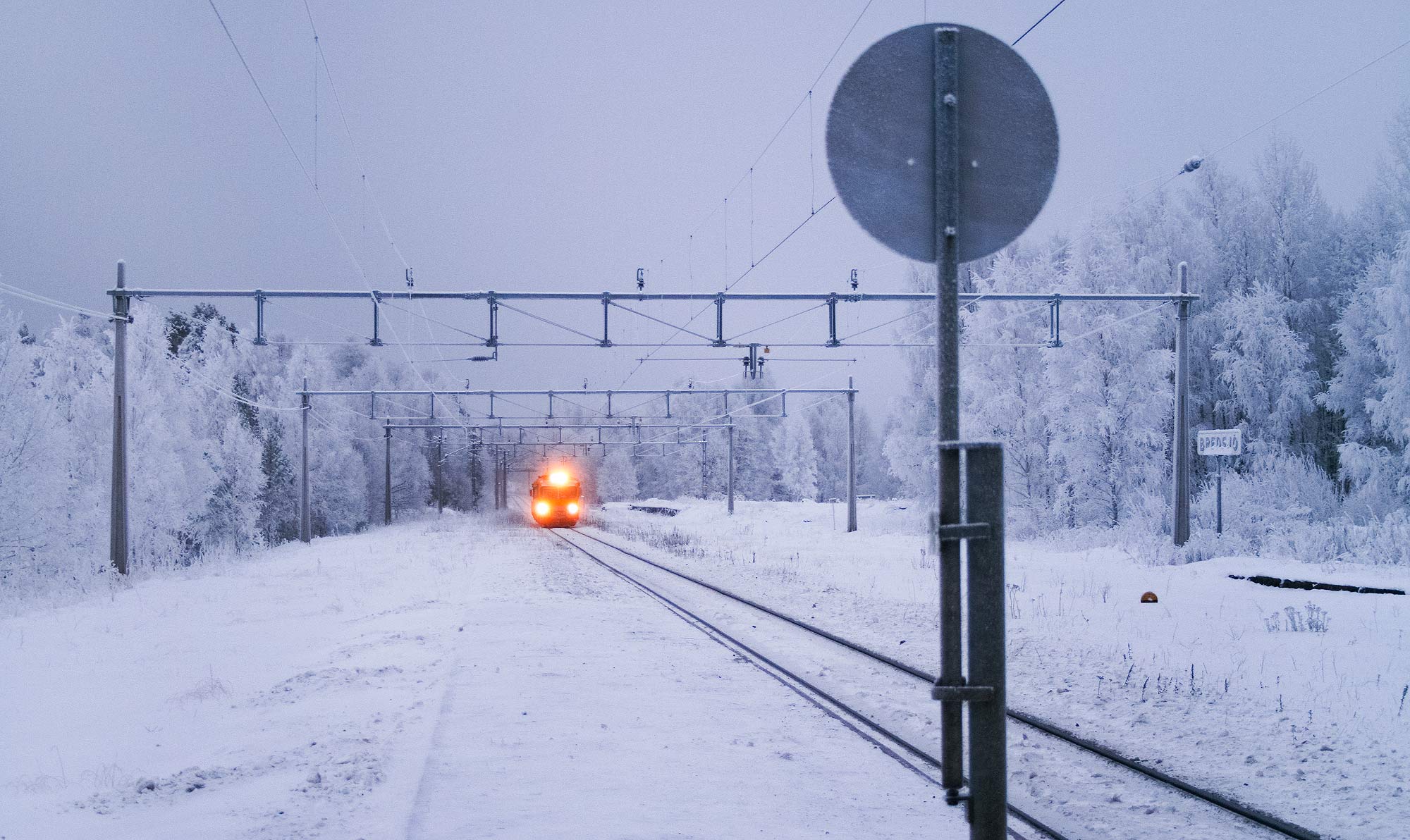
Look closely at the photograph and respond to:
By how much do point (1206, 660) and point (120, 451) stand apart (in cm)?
2115

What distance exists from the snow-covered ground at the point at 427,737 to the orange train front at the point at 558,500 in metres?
33.5

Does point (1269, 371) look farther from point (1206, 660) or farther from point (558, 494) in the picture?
point (558, 494)

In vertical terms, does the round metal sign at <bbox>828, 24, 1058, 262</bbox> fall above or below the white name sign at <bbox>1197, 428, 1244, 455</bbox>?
above

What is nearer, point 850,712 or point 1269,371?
point 850,712

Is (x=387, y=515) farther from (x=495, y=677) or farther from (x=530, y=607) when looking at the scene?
(x=495, y=677)

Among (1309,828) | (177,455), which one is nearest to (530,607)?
(1309,828)

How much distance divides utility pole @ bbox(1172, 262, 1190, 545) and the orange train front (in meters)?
31.2

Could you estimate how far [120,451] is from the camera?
19750 millimetres

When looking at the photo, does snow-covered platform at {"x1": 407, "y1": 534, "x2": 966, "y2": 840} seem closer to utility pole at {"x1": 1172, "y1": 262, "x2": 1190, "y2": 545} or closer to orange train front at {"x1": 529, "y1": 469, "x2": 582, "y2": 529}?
utility pole at {"x1": 1172, "y1": 262, "x2": 1190, "y2": 545}

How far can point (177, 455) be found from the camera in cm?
4334

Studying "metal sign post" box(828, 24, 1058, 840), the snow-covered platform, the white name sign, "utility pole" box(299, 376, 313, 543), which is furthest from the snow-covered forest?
"metal sign post" box(828, 24, 1058, 840)

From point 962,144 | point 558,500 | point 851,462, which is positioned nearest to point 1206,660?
point 962,144

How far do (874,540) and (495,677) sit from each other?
77.6 feet

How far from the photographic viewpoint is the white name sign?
56.5ft
